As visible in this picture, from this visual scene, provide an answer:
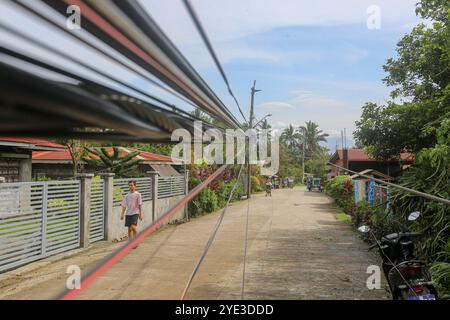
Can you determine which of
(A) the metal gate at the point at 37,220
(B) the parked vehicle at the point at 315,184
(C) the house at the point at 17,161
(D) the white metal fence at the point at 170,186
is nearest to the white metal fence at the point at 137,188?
(D) the white metal fence at the point at 170,186

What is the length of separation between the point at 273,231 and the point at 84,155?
721 centimetres

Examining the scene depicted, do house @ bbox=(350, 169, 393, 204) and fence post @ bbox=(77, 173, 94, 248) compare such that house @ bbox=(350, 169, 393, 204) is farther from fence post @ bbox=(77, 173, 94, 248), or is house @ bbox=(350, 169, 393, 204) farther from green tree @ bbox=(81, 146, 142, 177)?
green tree @ bbox=(81, 146, 142, 177)

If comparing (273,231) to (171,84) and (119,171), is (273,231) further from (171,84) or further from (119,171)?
(171,84)

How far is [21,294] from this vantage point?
5.50m

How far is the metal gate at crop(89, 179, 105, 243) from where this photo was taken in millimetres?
9219

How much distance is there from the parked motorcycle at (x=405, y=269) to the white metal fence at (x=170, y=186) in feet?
31.3

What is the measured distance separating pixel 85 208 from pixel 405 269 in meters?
6.64

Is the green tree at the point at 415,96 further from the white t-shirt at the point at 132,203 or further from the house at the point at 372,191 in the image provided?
the white t-shirt at the point at 132,203

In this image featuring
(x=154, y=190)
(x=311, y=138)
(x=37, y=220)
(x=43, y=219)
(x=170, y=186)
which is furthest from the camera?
(x=311, y=138)

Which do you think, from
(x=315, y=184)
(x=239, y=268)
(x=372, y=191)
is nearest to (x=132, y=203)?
(x=239, y=268)

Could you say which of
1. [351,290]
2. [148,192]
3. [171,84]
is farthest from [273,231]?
[171,84]

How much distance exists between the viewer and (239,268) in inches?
282

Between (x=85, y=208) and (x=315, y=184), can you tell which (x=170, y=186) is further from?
(x=315, y=184)
